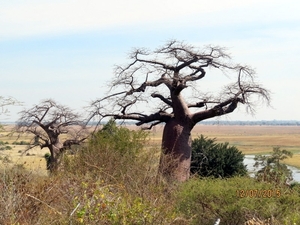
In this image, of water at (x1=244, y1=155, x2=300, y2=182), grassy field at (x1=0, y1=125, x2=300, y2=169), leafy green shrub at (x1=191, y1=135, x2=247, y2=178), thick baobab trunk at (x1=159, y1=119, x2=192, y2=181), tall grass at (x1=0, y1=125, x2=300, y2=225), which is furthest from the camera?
water at (x1=244, y1=155, x2=300, y2=182)

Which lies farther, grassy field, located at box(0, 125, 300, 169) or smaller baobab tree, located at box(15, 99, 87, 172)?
smaller baobab tree, located at box(15, 99, 87, 172)

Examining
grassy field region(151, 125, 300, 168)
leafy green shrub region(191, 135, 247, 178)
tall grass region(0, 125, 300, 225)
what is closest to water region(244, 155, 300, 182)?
leafy green shrub region(191, 135, 247, 178)

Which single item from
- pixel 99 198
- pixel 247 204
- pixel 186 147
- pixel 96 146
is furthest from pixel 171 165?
pixel 99 198

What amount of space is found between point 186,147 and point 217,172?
214cm

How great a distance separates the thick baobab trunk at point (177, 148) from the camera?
13398 mm

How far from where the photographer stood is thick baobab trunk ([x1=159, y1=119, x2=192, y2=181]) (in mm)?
13398

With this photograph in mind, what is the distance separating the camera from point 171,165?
44.1ft

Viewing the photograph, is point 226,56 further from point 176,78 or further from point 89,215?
point 89,215

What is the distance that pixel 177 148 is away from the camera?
46.0ft
